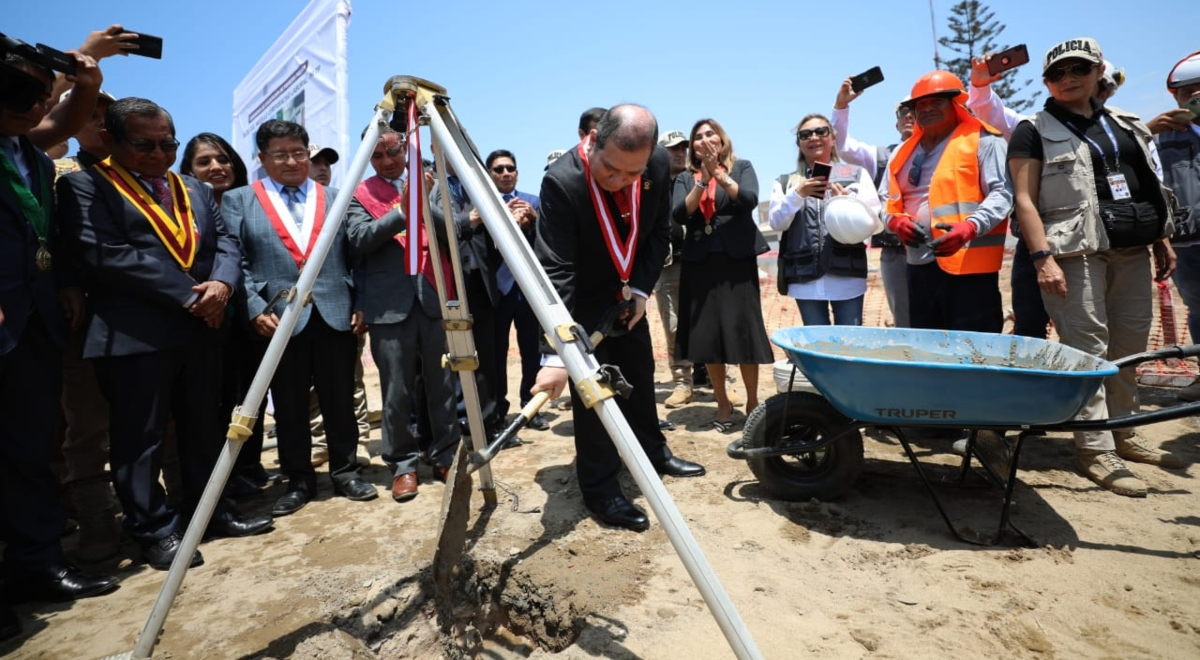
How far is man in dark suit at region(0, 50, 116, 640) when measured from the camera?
243 cm

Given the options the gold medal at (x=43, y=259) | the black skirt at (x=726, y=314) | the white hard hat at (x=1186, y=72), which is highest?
the white hard hat at (x=1186, y=72)

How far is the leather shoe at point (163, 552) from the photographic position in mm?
2826

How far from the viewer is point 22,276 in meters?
2.46

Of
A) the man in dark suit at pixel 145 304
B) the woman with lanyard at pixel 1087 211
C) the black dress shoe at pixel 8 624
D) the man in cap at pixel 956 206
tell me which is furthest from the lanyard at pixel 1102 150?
the black dress shoe at pixel 8 624

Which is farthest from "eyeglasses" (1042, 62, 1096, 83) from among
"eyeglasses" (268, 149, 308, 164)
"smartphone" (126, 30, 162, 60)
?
"smartphone" (126, 30, 162, 60)

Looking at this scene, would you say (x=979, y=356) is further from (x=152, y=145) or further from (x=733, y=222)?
(x=152, y=145)

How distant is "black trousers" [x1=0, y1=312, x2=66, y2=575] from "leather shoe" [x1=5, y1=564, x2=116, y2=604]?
1.5 inches

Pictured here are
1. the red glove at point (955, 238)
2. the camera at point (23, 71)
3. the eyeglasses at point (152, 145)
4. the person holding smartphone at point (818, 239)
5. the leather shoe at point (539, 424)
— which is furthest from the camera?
the leather shoe at point (539, 424)

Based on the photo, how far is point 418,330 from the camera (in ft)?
12.0

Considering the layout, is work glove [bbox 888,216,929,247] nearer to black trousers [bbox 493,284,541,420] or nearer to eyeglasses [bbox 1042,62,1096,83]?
eyeglasses [bbox 1042,62,1096,83]

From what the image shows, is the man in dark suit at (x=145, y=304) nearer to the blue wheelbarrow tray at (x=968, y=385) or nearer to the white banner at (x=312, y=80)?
the white banner at (x=312, y=80)

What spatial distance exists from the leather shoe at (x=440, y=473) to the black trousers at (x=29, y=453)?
1.77 m

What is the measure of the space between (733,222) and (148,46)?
3.28 meters

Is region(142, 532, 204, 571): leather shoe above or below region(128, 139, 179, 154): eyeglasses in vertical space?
below
